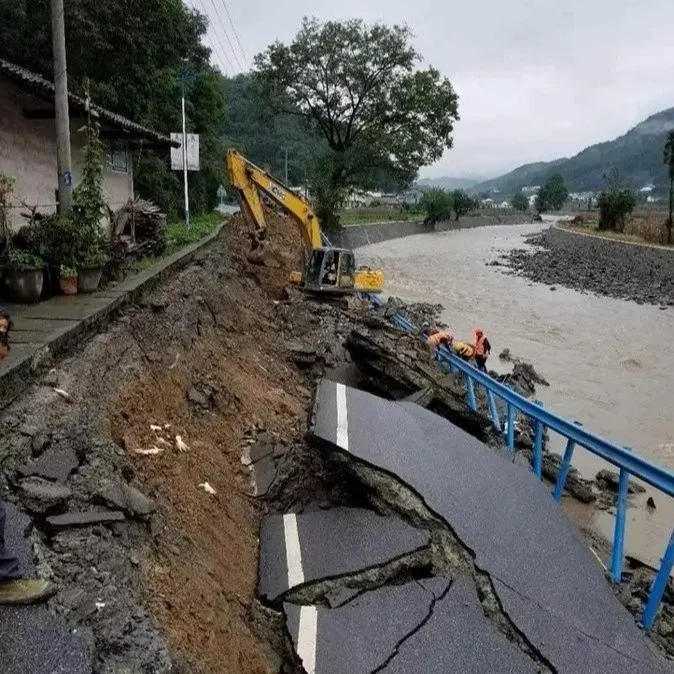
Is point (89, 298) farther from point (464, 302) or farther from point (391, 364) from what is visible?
point (464, 302)

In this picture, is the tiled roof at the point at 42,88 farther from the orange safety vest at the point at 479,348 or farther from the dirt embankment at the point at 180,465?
the orange safety vest at the point at 479,348

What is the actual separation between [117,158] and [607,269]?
26.4 metres

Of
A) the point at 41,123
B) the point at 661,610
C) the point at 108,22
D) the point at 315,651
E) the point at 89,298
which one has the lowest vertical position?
the point at 661,610

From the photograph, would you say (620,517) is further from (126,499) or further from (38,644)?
(38,644)

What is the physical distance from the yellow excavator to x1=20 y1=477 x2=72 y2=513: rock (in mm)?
10338

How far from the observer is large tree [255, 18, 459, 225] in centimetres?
3841

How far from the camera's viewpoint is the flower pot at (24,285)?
313 inches

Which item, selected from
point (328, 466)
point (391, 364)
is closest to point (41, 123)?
point (391, 364)

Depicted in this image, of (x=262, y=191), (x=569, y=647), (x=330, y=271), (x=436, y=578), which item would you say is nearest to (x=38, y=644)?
(x=436, y=578)

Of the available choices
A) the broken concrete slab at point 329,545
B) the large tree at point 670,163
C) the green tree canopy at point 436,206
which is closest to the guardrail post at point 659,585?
the broken concrete slab at point 329,545

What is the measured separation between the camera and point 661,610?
5008 mm

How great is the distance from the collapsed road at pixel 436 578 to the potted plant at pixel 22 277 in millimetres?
4815

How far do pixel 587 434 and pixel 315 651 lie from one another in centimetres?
310

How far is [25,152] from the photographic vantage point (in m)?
11.4
